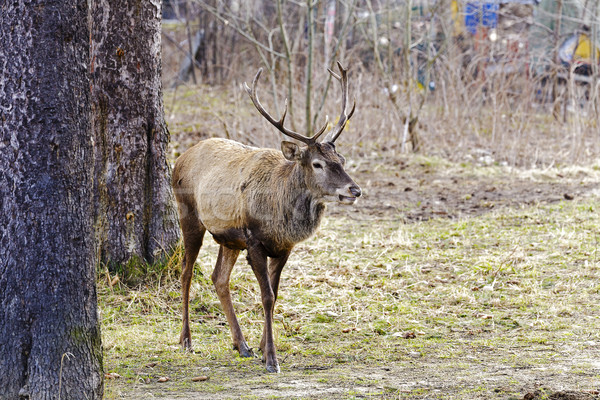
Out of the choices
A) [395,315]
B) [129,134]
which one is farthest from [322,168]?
[129,134]

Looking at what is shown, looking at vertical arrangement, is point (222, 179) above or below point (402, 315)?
above

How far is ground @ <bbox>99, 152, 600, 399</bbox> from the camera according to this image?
16.8 ft

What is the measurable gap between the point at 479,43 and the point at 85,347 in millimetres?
15031

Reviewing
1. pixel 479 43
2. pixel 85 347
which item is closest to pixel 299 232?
pixel 85 347

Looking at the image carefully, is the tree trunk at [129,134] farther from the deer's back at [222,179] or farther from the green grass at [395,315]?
the deer's back at [222,179]

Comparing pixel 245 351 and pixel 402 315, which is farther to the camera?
pixel 402 315

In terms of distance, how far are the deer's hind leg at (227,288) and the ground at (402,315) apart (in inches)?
6.4

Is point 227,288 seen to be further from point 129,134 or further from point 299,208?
point 129,134

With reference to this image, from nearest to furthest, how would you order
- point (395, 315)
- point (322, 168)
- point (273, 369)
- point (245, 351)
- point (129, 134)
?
point (273, 369) < point (322, 168) < point (245, 351) < point (395, 315) < point (129, 134)

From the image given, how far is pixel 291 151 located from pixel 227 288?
1.34 meters

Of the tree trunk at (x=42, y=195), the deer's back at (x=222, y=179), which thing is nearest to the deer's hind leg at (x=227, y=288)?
the deer's back at (x=222, y=179)

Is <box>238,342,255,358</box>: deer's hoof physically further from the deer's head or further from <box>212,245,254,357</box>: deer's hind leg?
the deer's head

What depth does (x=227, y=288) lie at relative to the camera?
6.45m

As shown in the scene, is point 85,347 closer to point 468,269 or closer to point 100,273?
point 100,273
